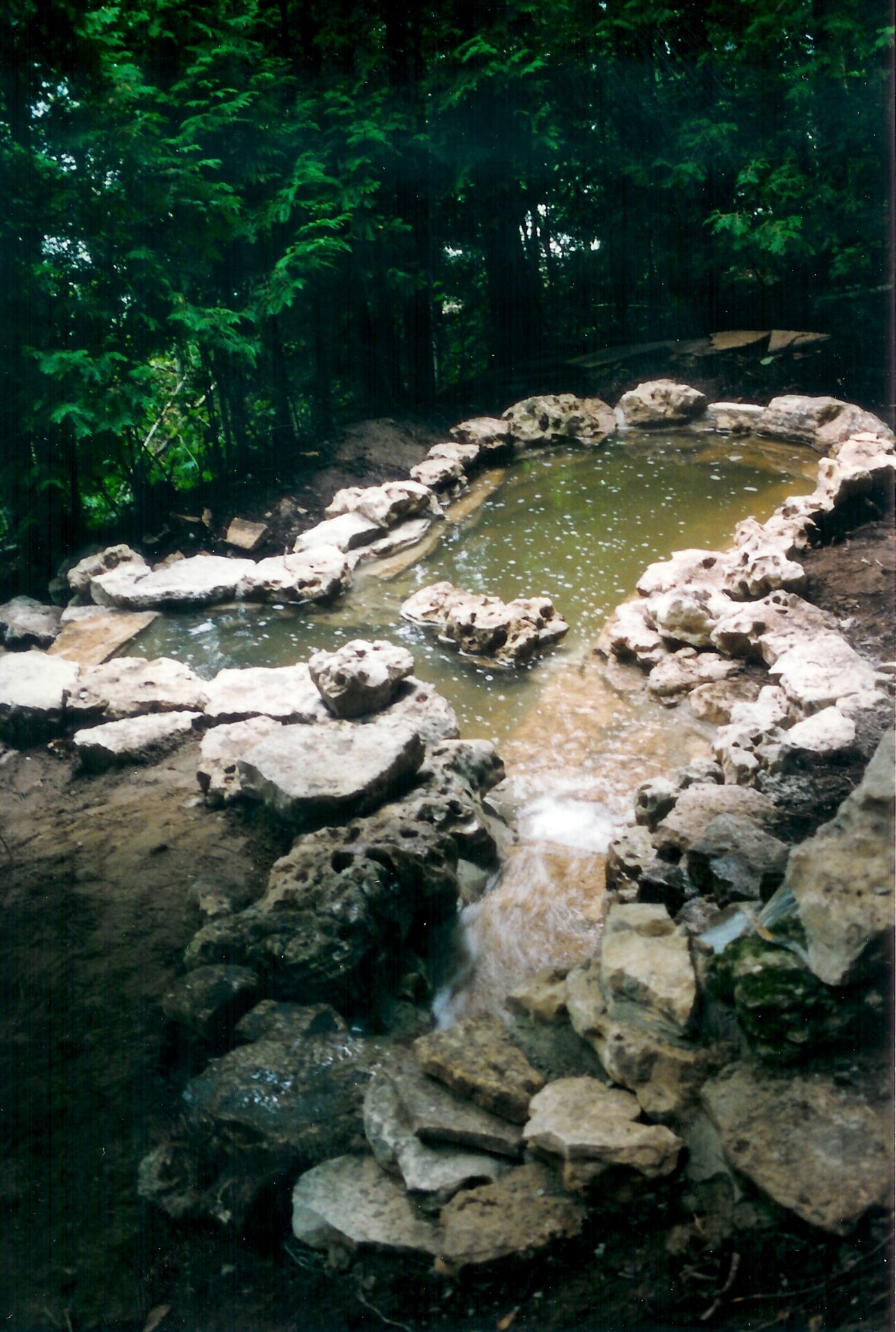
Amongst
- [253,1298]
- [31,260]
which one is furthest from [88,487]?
[253,1298]

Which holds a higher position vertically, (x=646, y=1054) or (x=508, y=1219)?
(x=646, y=1054)

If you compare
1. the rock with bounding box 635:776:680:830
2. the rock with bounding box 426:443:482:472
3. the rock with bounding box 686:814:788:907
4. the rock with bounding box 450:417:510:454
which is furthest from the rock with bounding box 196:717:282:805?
the rock with bounding box 450:417:510:454

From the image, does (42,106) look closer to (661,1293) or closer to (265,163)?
(265,163)

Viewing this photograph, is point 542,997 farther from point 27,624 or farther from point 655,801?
point 27,624

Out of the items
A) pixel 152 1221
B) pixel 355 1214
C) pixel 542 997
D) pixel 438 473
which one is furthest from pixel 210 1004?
pixel 438 473

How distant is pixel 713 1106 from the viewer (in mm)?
2217

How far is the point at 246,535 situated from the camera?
728 centimetres

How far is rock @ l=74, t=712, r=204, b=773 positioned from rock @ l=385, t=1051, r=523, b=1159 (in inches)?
96.0

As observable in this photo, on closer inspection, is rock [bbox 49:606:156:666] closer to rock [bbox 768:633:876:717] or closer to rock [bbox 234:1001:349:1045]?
rock [bbox 234:1001:349:1045]

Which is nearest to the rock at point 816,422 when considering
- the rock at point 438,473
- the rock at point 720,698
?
the rock at point 438,473

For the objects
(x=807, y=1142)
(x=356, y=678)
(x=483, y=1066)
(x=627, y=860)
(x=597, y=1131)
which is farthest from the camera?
(x=356, y=678)

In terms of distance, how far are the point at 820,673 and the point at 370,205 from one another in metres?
7.07

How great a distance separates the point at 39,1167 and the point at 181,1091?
0.40m

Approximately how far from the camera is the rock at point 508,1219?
2064mm
